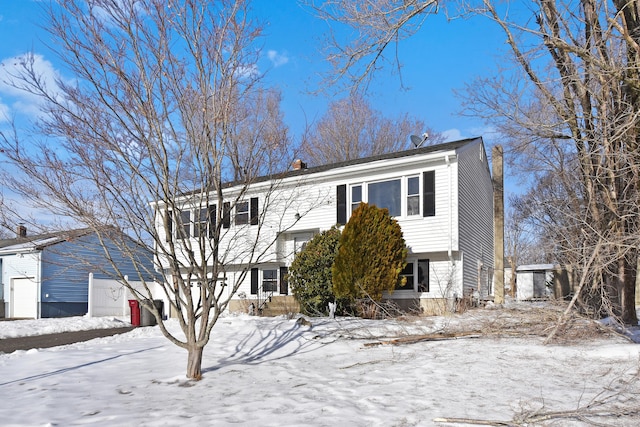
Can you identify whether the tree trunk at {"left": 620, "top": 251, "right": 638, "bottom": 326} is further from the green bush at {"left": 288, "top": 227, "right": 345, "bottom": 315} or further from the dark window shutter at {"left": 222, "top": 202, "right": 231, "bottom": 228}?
the dark window shutter at {"left": 222, "top": 202, "right": 231, "bottom": 228}

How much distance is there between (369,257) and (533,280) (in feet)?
51.7

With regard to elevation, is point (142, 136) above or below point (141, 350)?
above

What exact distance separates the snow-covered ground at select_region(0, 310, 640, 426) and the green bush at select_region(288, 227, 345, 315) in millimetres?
4267

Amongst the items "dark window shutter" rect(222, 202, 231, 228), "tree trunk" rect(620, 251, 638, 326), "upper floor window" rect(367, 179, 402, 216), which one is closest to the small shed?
"upper floor window" rect(367, 179, 402, 216)

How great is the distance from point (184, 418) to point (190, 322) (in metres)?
1.73

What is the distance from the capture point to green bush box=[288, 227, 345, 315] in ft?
47.4

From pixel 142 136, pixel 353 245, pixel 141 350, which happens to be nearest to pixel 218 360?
pixel 141 350

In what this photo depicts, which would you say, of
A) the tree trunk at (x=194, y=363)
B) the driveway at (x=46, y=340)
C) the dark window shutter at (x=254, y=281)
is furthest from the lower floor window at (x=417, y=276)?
the tree trunk at (x=194, y=363)

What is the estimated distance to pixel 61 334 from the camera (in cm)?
1381

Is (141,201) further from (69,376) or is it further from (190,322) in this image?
(69,376)

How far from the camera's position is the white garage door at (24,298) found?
2197 centimetres

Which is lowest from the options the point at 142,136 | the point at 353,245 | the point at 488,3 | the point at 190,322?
the point at 190,322

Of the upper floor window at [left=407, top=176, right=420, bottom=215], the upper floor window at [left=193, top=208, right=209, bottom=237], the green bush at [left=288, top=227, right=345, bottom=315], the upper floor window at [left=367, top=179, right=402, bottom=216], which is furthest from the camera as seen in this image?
the upper floor window at [left=367, top=179, right=402, bottom=216]

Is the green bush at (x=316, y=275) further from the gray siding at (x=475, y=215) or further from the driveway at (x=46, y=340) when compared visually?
the driveway at (x=46, y=340)
